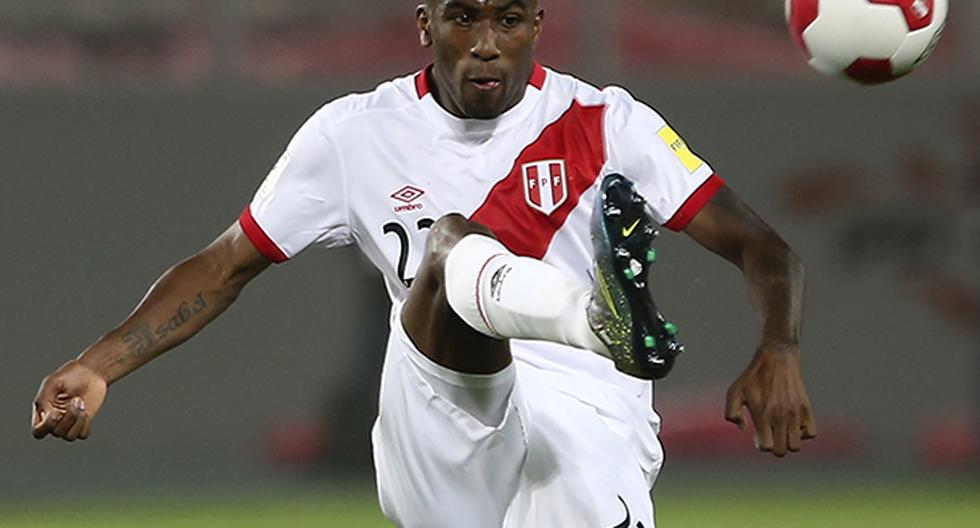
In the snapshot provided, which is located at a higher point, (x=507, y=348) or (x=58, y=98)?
(x=507, y=348)

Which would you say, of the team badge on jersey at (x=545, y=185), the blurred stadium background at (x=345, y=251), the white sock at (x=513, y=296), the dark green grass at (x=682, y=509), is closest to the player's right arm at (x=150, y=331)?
the team badge on jersey at (x=545, y=185)

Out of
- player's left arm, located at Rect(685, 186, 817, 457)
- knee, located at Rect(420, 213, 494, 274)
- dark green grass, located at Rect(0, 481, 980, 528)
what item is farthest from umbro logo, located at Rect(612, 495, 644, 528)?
A: dark green grass, located at Rect(0, 481, 980, 528)

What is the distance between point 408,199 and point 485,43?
452mm

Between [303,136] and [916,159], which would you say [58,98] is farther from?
[303,136]

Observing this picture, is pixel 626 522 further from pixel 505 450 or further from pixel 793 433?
pixel 793 433

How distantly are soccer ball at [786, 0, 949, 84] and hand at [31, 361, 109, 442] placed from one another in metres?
1.94

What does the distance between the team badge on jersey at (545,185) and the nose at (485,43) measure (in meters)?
0.31

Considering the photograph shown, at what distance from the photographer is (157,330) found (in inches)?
194

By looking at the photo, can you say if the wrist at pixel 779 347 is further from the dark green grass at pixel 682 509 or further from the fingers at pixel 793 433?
the dark green grass at pixel 682 509

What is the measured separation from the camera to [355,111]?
518cm

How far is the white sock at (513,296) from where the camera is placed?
419cm

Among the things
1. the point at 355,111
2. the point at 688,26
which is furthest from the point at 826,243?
the point at 355,111

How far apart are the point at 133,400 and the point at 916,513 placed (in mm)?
4140

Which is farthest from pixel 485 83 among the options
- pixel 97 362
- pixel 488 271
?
pixel 97 362
